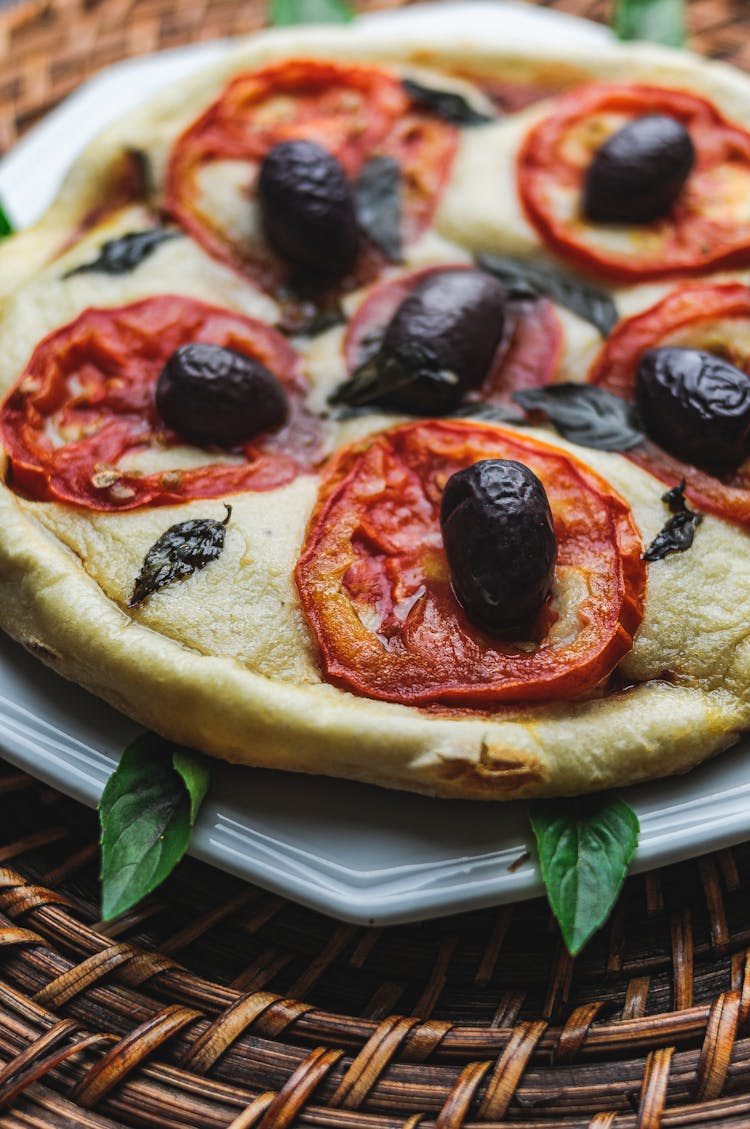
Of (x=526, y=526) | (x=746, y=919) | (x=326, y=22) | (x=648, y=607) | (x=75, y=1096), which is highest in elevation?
(x=326, y=22)

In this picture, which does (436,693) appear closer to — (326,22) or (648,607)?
(648,607)

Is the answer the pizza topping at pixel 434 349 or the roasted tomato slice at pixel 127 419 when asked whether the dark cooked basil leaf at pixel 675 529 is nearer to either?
the pizza topping at pixel 434 349

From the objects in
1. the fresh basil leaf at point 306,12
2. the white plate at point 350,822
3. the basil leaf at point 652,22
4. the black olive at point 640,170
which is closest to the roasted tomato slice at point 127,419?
the white plate at point 350,822

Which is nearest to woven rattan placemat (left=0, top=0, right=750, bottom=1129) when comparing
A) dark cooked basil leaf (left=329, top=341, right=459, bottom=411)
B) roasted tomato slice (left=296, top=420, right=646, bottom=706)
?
roasted tomato slice (left=296, top=420, right=646, bottom=706)

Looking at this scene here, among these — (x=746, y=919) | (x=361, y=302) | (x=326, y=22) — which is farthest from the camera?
(x=326, y=22)

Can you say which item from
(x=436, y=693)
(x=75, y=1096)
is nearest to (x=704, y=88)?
(x=436, y=693)

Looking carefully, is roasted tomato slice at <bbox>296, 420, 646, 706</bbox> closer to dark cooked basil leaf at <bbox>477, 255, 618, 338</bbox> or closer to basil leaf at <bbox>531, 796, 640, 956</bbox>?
basil leaf at <bbox>531, 796, 640, 956</bbox>

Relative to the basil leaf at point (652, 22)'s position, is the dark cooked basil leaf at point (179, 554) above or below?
below
